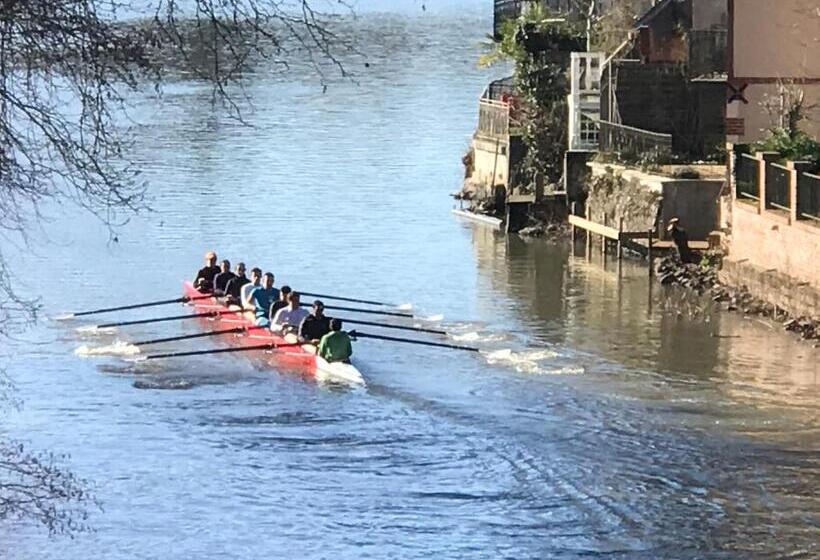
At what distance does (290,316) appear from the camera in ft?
93.7

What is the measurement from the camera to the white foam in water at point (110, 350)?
29.0m

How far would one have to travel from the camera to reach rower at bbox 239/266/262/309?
101ft

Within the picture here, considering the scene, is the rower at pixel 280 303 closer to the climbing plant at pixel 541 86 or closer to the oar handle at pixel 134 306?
the oar handle at pixel 134 306

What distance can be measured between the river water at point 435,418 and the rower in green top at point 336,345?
2.28ft

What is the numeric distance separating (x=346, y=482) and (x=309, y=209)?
27.9 meters

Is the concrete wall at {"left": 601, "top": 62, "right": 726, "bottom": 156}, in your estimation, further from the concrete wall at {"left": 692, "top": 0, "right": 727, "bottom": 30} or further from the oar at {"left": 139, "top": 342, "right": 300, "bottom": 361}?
the oar at {"left": 139, "top": 342, "right": 300, "bottom": 361}

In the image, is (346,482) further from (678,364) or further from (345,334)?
(678,364)

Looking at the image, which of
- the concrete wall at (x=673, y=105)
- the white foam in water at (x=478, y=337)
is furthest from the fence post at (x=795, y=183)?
the concrete wall at (x=673, y=105)

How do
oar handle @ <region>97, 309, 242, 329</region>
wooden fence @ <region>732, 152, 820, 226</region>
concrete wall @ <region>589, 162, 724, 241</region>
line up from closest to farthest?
wooden fence @ <region>732, 152, 820, 226</region> → oar handle @ <region>97, 309, 242, 329</region> → concrete wall @ <region>589, 162, 724, 241</region>

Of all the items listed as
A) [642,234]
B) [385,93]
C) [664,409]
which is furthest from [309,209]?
[385,93]

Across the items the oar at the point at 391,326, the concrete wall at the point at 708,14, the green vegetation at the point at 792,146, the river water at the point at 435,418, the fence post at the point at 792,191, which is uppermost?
the concrete wall at the point at 708,14

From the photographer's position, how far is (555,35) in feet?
150

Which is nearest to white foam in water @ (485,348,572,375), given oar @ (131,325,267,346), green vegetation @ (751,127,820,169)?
oar @ (131,325,267,346)

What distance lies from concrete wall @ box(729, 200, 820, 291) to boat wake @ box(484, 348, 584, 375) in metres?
4.90
